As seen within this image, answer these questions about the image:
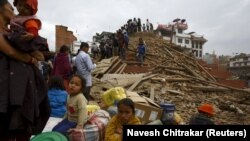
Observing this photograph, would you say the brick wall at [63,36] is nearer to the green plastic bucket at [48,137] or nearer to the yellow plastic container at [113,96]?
the yellow plastic container at [113,96]

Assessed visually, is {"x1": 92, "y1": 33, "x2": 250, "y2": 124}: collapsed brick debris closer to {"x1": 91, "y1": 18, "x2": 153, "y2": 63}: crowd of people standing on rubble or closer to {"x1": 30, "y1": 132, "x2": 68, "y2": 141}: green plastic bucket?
{"x1": 91, "y1": 18, "x2": 153, "y2": 63}: crowd of people standing on rubble

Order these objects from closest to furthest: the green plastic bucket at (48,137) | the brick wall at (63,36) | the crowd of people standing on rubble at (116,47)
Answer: the green plastic bucket at (48,137) → the crowd of people standing on rubble at (116,47) → the brick wall at (63,36)

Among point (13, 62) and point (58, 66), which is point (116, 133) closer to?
point (13, 62)

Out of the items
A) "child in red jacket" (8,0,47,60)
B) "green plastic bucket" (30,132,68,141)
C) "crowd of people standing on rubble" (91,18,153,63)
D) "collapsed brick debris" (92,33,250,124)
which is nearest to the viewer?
"child in red jacket" (8,0,47,60)

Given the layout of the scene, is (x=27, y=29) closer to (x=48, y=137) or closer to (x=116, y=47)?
(x=48, y=137)

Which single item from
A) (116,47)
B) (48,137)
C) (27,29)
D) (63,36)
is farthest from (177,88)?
(63,36)

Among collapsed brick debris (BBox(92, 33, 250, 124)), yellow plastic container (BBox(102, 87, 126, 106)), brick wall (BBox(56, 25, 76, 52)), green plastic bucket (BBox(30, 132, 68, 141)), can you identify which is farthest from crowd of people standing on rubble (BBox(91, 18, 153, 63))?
green plastic bucket (BBox(30, 132, 68, 141))

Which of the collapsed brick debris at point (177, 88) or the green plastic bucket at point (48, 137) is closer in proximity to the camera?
the green plastic bucket at point (48, 137)

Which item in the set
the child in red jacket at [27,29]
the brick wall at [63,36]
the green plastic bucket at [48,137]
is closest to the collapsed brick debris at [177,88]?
the green plastic bucket at [48,137]

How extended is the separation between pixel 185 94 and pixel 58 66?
602 cm

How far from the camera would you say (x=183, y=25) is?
268 feet

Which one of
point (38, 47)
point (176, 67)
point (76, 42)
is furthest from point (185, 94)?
point (76, 42)

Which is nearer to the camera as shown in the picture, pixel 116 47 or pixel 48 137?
pixel 48 137

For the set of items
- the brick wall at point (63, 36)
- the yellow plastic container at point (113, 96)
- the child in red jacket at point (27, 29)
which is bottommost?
the yellow plastic container at point (113, 96)
